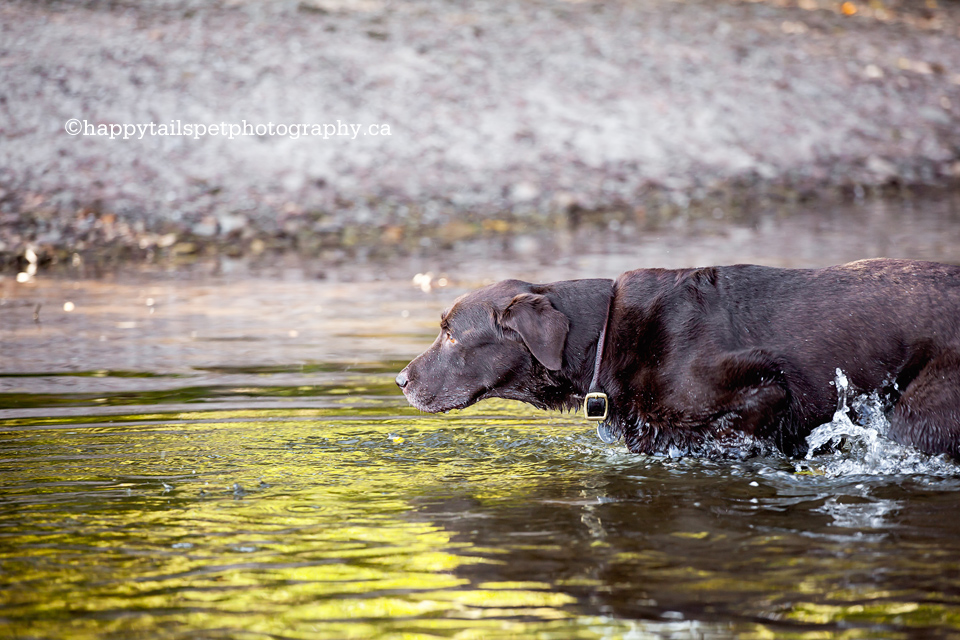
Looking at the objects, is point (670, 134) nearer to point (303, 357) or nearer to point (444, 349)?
point (303, 357)

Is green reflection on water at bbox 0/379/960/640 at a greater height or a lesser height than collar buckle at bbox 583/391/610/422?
lesser

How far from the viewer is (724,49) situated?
67.5ft

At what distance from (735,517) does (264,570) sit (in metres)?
1.98

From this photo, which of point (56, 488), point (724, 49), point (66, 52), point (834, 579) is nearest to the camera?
point (834, 579)

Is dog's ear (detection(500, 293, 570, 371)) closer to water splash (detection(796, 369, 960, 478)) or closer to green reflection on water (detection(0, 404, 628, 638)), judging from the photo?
green reflection on water (detection(0, 404, 628, 638))

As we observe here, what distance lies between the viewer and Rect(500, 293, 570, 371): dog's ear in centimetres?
588

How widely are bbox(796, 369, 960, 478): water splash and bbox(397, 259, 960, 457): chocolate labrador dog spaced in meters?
0.05

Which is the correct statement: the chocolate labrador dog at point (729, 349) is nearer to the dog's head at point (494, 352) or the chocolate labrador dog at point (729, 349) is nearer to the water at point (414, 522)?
the dog's head at point (494, 352)

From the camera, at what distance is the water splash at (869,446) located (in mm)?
5430

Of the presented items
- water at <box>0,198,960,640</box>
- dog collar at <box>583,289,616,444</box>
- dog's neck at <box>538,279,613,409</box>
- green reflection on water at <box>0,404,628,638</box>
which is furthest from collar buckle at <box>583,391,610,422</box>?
green reflection on water at <box>0,404,628,638</box>

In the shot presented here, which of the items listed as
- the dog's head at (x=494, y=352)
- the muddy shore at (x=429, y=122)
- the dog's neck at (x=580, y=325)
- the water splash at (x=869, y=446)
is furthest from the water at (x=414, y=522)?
the muddy shore at (x=429, y=122)

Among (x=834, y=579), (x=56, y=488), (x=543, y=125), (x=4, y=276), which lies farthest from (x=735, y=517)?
(x=543, y=125)

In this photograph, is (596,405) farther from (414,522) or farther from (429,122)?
(429,122)

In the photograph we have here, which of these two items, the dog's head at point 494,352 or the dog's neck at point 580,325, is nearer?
the dog's head at point 494,352
